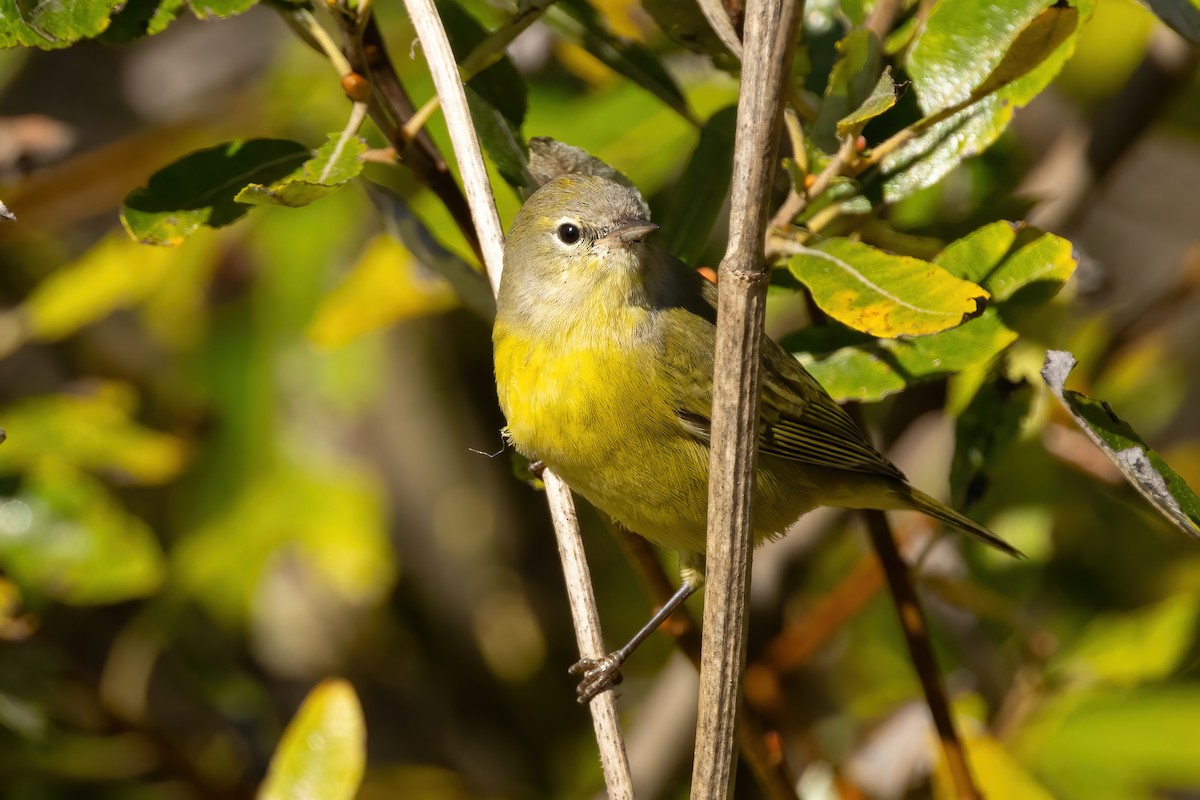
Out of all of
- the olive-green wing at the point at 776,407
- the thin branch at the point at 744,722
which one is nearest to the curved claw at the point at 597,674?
the thin branch at the point at 744,722

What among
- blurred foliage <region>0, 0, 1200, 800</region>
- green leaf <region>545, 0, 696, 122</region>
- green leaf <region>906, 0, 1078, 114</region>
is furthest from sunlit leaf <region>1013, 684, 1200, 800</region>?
green leaf <region>545, 0, 696, 122</region>

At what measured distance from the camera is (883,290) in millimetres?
1850

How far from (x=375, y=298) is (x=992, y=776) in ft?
5.78

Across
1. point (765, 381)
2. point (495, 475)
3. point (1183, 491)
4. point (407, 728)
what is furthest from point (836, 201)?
point (407, 728)

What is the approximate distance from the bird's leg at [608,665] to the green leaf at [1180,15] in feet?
3.88

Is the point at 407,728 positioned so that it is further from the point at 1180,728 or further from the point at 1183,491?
the point at 1183,491

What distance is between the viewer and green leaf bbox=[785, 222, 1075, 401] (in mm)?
1989

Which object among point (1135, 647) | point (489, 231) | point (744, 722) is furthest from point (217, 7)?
point (1135, 647)

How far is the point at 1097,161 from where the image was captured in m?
3.08

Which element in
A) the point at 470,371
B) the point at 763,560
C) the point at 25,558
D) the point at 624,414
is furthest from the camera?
the point at 470,371

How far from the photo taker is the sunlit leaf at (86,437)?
308 cm

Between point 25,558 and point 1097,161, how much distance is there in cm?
262

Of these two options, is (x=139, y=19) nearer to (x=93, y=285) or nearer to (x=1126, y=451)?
(x=93, y=285)

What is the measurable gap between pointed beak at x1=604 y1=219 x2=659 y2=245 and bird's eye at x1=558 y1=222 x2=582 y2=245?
3.0 inches
